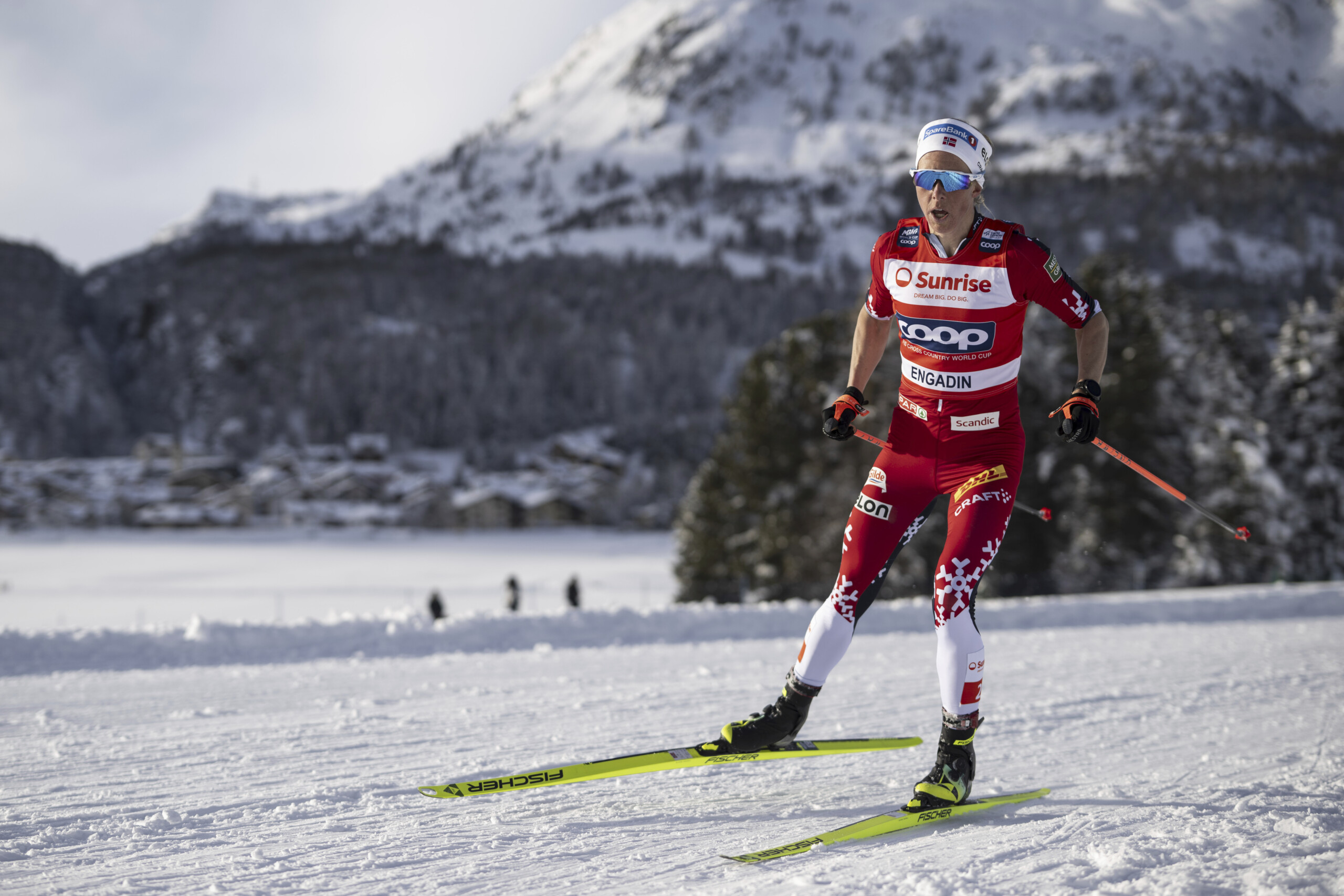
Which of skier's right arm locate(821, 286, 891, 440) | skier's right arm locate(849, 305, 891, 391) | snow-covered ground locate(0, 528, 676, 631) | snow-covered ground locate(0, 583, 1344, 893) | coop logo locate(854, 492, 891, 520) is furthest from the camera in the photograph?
snow-covered ground locate(0, 528, 676, 631)

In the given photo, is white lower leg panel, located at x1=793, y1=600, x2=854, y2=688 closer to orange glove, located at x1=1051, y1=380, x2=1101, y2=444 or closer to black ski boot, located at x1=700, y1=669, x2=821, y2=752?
black ski boot, located at x1=700, y1=669, x2=821, y2=752

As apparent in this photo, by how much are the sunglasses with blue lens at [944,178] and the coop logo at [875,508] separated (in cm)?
110

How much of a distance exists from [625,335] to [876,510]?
118798mm

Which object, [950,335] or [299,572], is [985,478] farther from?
[299,572]

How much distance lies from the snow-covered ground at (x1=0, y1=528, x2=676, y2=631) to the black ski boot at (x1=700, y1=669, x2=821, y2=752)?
41.5 feet

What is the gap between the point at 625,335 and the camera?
12075 centimetres

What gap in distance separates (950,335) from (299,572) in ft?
136

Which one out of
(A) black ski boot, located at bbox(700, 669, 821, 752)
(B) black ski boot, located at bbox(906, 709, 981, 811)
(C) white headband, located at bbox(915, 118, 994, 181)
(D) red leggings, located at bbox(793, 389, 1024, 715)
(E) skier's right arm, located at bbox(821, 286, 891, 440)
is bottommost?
(B) black ski boot, located at bbox(906, 709, 981, 811)

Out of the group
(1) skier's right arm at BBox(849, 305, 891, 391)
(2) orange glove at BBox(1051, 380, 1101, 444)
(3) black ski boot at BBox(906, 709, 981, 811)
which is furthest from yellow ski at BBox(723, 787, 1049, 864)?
(1) skier's right arm at BBox(849, 305, 891, 391)

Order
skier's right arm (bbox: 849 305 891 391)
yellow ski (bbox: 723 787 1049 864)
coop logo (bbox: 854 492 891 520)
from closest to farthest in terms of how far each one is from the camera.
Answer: yellow ski (bbox: 723 787 1049 864) < coop logo (bbox: 854 492 891 520) < skier's right arm (bbox: 849 305 891 391)

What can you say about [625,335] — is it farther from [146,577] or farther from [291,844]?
[291,844]

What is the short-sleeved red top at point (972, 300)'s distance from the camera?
9.99ft

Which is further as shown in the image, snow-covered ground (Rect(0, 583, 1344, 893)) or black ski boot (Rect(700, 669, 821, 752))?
black ski boot (Rect(700, 669, 821, 752))

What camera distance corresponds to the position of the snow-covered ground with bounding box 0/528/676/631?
2803 cm
